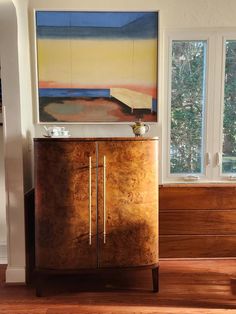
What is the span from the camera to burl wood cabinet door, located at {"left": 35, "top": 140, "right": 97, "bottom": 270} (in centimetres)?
201

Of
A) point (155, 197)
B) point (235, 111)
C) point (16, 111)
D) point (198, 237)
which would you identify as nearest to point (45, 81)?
point (16, 111)

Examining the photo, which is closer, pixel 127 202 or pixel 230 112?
pixel 127 202

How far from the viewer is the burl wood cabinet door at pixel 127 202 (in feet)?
6.68

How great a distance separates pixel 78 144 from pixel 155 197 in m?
0.69

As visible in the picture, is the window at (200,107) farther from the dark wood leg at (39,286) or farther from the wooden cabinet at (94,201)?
the dark wood leg at (39,286)

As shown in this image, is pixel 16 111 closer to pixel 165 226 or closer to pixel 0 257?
pixel 0 257

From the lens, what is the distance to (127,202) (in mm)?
2066

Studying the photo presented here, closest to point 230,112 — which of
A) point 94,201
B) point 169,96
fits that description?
point 169,96

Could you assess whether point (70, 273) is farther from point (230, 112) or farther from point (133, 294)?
point (230, 112)

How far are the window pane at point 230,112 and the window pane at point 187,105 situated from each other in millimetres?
223

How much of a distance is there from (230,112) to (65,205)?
1782 millimetres

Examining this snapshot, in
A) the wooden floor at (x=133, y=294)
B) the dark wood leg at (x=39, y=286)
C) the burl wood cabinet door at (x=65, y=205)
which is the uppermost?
the burl wood cabinet door at (x=65, y=205)

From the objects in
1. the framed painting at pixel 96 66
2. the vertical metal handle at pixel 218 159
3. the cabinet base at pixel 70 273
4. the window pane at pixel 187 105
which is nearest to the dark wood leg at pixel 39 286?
the cabinet base at pixel 70 273

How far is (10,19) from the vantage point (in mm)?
2158
